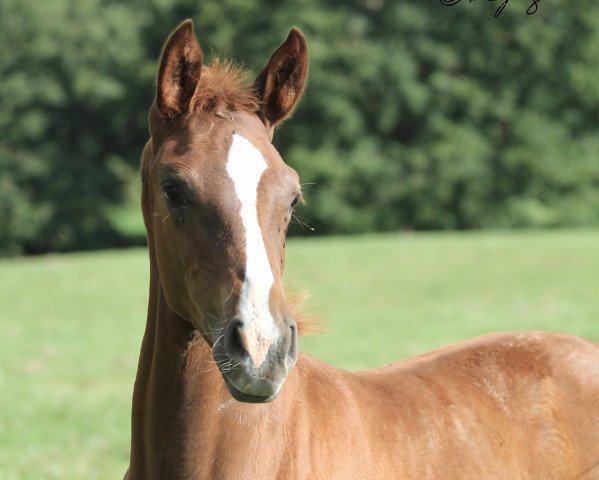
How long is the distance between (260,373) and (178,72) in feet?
3.39

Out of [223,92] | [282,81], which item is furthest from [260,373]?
[282,81]

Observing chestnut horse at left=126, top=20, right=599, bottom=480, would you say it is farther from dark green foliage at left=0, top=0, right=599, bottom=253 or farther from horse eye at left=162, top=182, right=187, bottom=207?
dark green foliage at left=0, top=0, right=599, bottom=253

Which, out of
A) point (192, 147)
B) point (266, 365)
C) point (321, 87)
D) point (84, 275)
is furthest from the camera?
point (321, 87)

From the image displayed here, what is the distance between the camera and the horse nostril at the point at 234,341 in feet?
7.40

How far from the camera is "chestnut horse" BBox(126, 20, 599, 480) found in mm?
2410

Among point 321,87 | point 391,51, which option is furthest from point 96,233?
point 391,51

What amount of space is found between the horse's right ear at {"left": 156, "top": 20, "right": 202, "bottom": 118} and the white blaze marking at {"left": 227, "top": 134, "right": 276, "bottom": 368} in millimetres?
271

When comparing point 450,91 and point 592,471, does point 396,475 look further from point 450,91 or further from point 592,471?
point 450,91

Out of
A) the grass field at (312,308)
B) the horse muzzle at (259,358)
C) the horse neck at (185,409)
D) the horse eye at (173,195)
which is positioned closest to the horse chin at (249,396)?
the horse muzzle at (259,358)

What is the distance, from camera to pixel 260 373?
7.30ft

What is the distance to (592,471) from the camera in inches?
131

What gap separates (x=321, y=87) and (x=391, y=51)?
9.23 ft

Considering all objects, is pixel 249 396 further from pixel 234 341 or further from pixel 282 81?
pixel 282 81

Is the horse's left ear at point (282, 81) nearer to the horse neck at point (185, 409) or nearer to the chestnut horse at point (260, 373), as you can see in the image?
the chestnut horse at point (260, 373)
